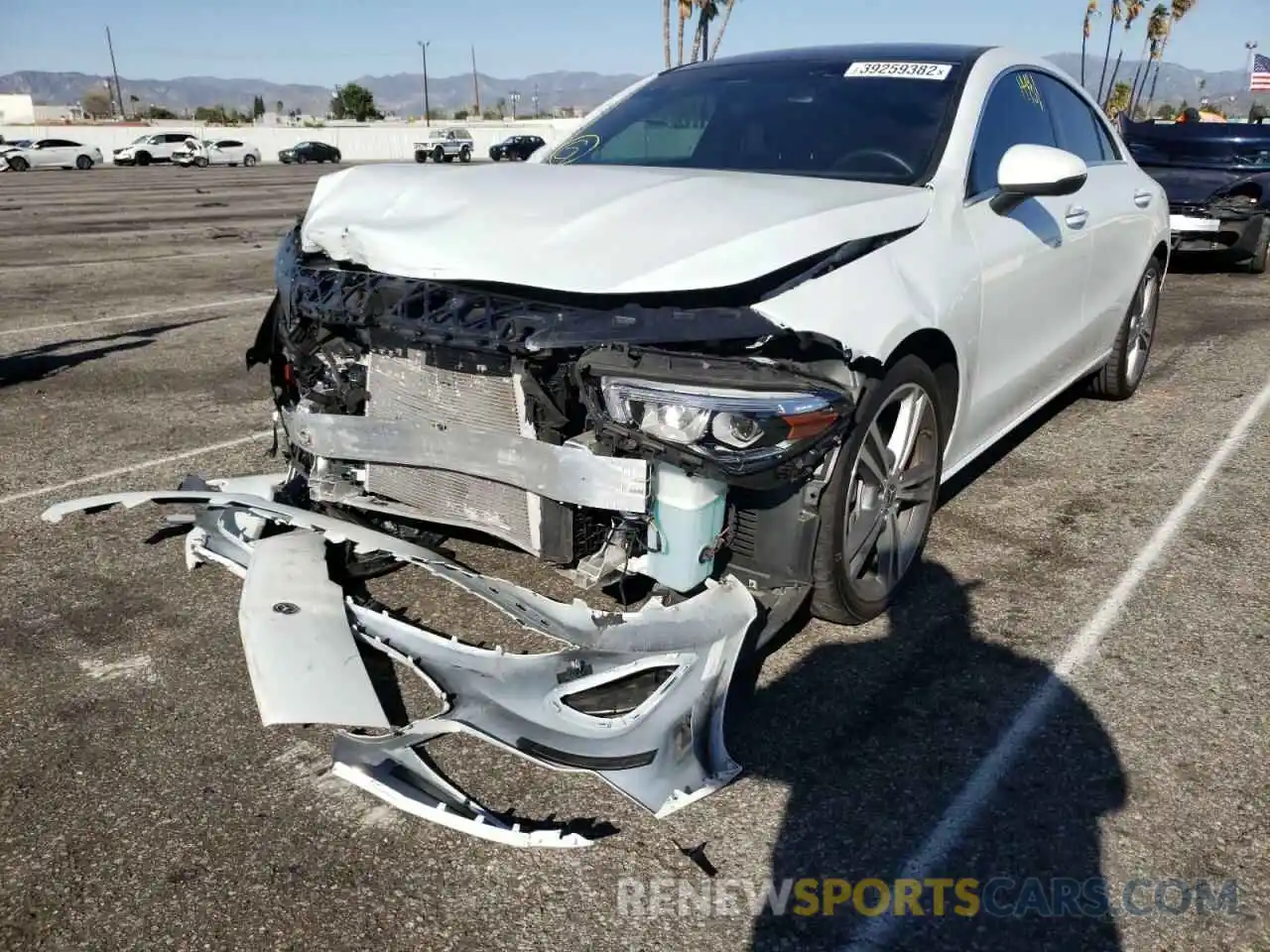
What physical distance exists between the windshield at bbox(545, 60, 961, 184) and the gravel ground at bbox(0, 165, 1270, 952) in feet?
4.79

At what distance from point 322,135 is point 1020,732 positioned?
64.8 m

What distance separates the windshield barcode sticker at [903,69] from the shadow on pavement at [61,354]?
5.32 metres

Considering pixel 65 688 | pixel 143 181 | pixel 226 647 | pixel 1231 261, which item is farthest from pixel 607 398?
pixel 143 181

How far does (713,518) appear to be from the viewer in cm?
274

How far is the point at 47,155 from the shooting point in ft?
135

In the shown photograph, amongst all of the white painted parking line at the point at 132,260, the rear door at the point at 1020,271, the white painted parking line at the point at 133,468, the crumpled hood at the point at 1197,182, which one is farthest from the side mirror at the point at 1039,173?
the white painted parking line at the point at 132,260

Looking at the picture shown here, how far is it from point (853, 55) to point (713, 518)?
237 cm

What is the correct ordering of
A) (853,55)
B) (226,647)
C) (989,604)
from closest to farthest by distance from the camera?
(226,647), (989,604), (853,55)

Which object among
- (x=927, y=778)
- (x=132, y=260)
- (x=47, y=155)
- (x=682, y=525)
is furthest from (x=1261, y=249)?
(x=47, y=155)

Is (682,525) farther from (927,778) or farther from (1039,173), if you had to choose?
(1039,173)

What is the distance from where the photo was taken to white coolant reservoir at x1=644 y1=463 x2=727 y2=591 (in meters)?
2.66

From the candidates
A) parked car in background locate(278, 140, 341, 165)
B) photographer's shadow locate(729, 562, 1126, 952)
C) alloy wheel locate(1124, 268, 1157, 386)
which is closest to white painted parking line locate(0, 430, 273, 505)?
photographer's shadow locate(729, 562, 1126, 952)

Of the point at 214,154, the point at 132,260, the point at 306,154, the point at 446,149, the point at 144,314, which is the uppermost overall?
the point at 144,314

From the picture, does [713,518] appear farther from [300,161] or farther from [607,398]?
[300,161]
